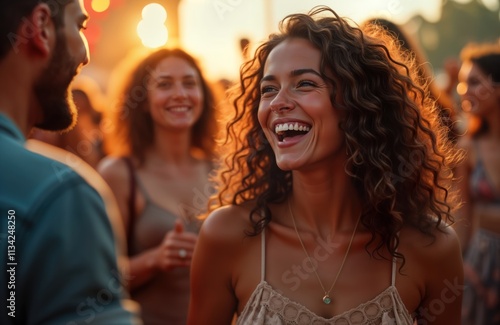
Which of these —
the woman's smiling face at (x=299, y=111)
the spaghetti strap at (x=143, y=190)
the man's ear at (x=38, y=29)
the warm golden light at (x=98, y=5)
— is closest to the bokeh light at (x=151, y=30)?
the spaghetti strap at (x=143, y=190)

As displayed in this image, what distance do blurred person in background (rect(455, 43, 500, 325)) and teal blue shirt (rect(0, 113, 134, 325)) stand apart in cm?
482

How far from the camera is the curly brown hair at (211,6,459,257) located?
3.11 m

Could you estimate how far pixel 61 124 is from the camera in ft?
6.51

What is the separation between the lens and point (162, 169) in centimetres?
483

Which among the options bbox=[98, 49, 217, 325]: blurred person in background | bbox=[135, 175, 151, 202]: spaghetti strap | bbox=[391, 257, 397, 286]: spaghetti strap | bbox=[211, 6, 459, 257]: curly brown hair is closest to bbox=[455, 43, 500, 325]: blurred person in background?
bbox=[98, 49, 217, 325]: blurred person in background

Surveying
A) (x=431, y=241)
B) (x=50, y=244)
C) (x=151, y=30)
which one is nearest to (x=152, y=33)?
(x=151, y=30)

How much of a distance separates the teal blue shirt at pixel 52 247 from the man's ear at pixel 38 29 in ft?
0.96

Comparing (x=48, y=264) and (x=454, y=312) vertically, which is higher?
(x=48, y=264)

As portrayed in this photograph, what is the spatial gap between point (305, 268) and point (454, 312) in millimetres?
656

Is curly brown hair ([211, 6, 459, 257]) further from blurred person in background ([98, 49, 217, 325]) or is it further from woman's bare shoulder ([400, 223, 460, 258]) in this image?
blurred person in background ([98, 49, 217, 325])

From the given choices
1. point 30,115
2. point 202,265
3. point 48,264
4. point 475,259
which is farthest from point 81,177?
point 475,259

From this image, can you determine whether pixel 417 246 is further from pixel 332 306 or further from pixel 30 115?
pixel 30 115

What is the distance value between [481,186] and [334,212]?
11.0 ft

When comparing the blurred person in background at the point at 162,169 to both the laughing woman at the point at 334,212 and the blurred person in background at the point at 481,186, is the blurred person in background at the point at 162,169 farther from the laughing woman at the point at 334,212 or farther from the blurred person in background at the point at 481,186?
the blurred person in background at the point at 481,186
